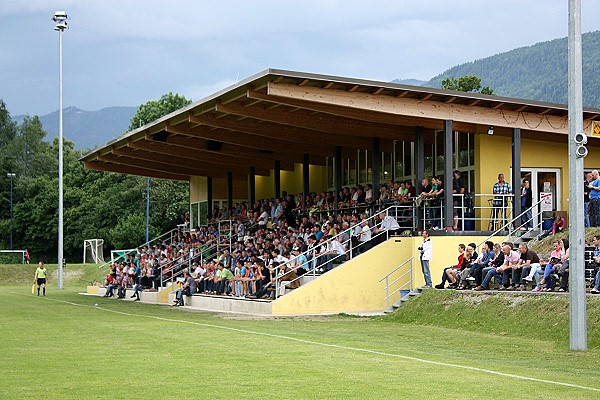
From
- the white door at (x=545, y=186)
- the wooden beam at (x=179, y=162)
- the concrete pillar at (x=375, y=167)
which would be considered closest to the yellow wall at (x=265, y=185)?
the wooden beam at (x=179, y=162)

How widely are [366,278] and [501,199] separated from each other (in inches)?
196

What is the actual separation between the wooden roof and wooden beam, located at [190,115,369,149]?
0.03m

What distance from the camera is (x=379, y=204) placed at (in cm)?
3192

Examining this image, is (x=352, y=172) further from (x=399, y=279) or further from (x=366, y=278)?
(x=366, y=278)

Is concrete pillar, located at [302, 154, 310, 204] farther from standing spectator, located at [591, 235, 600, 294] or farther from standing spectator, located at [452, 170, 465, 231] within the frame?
standing spectator, located at [591, 235, 600, 294]

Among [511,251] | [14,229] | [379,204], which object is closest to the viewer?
[511,251]

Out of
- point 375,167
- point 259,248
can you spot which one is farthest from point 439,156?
point 259,248

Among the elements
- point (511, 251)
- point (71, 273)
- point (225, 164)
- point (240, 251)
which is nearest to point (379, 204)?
point (240, 251)

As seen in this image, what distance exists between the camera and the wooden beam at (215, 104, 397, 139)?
101 feet

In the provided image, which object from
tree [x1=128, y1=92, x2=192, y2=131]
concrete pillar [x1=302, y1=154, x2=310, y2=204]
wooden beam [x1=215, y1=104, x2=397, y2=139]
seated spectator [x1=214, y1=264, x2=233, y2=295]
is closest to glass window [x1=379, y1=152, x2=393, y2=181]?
wooden beam [x1=215, y1=104, x2=397, y2=139]

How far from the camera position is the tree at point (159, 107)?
298ft

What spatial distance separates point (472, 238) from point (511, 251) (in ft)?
19.3

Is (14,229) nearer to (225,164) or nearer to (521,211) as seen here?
(225,164)

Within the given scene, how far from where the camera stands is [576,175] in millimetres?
16250
